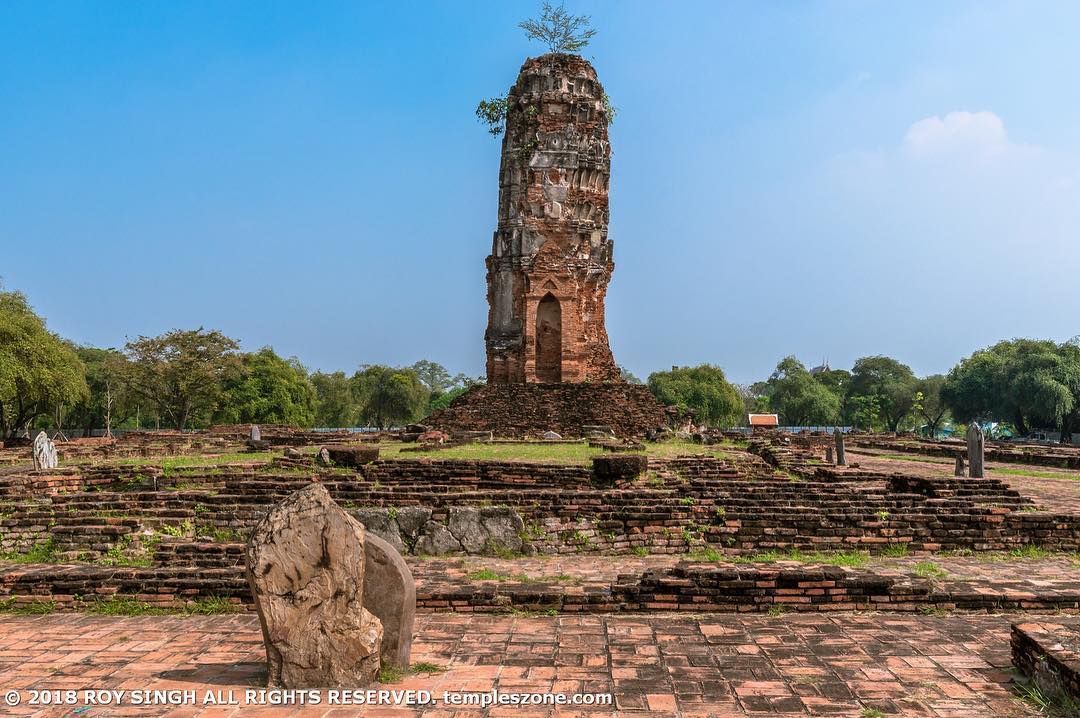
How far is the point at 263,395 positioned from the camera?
46844 mm

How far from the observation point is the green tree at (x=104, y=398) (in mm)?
41312

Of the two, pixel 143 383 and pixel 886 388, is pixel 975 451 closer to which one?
pixel 143 383

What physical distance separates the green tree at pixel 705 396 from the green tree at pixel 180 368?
32212 millimetres

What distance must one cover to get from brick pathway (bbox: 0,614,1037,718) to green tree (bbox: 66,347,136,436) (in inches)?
1550

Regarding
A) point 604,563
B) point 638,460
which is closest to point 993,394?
point 638,460

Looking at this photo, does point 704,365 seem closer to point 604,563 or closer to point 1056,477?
point 1056,477

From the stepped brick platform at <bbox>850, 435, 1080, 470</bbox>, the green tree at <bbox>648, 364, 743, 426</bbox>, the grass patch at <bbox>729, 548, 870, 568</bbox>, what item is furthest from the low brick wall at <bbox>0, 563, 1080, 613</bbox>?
the green tree at <bbox>648, 364, 743, 426</bbox>

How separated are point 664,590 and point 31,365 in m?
30.1

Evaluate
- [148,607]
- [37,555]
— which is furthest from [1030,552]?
[37,555]

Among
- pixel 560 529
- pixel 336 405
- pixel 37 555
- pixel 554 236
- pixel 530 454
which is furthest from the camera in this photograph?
pixel 336 405

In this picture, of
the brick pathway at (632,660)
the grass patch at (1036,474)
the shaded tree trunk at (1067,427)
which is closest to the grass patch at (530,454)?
the grass patch at (1036,474)

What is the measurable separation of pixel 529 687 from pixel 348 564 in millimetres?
1236

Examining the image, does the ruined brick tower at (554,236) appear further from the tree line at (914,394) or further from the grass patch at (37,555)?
the grass patch at (37,555)

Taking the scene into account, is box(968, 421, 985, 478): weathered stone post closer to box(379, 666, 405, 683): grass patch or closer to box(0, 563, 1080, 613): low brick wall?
box(0, 563, 1080, 613): low brick wall
